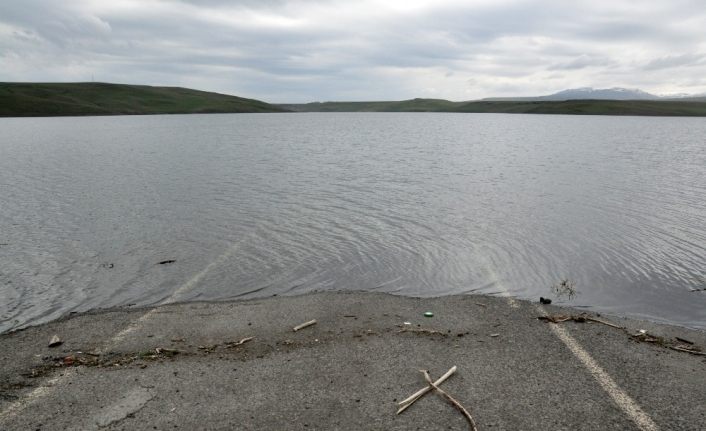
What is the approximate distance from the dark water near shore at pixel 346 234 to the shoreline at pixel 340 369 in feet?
7.40

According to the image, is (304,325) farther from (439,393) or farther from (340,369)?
(439,393)

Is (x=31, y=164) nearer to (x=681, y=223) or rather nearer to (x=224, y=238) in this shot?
(x=224, y=238)

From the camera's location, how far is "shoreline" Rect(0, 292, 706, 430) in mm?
7637

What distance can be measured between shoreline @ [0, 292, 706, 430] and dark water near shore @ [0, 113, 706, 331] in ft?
7.40

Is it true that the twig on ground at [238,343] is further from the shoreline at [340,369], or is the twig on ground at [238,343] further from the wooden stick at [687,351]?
the wooden stick at [687,351]

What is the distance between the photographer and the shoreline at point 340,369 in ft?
25.1

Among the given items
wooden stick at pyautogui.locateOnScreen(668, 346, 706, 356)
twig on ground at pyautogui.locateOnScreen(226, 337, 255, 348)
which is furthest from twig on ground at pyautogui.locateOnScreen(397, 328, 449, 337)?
wooden stick at pyautogui.locateOnScreen(668, 346, 706, 356)

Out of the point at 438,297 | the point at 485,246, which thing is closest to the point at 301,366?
the point at 438,297

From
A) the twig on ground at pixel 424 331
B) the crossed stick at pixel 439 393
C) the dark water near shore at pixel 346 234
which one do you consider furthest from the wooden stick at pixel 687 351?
the crossed stick at pixel 439 393

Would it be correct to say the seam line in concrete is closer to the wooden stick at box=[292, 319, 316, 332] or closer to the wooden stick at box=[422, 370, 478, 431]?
the wooden stick at box=[422, 370, 478, 431]

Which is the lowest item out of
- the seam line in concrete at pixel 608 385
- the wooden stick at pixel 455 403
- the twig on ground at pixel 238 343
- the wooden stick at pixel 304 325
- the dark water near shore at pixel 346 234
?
the dark water near shore at pixel 346 234

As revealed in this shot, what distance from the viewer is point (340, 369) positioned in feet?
29.9

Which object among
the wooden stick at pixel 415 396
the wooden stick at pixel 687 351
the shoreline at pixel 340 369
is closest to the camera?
the shoreline at pixel 340 369

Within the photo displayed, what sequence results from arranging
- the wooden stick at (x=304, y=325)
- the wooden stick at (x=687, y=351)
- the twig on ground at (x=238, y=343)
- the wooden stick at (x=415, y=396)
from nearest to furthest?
the wooden stick at (x=415, y=396)
the wooden stick at (x=687, y=351)
the twig on ground at (x=238, y=343)
the wooden stick at (x=304, y=325)
